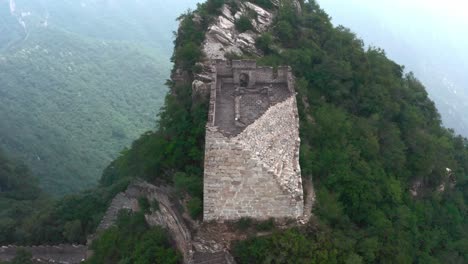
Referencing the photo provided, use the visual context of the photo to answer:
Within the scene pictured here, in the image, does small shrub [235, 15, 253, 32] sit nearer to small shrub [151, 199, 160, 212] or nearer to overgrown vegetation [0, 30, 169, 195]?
small shrub [151, 199, 160, 212]

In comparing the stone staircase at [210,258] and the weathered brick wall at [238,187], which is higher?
the weathered brick wall at [238,187]

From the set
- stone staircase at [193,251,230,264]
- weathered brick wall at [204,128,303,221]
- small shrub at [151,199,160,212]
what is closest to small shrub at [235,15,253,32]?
small shrub at [151,199,160,212]

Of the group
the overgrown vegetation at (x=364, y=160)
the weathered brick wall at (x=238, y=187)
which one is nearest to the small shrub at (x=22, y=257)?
the weathered brick wall at (x=238, y=187)

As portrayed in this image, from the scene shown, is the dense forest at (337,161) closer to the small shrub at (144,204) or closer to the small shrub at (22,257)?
the small shrub at (144,204)

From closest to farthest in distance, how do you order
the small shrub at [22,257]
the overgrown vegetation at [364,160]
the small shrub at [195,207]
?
the small shrub at [195,207] → the overgrown vegetation at [364,160] → the small shrub at [22,257]

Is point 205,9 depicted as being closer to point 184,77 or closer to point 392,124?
point 184,77

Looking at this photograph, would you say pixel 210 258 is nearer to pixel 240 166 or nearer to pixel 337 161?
pixel 240 166

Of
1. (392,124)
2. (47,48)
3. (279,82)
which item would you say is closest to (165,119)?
(279,82)
